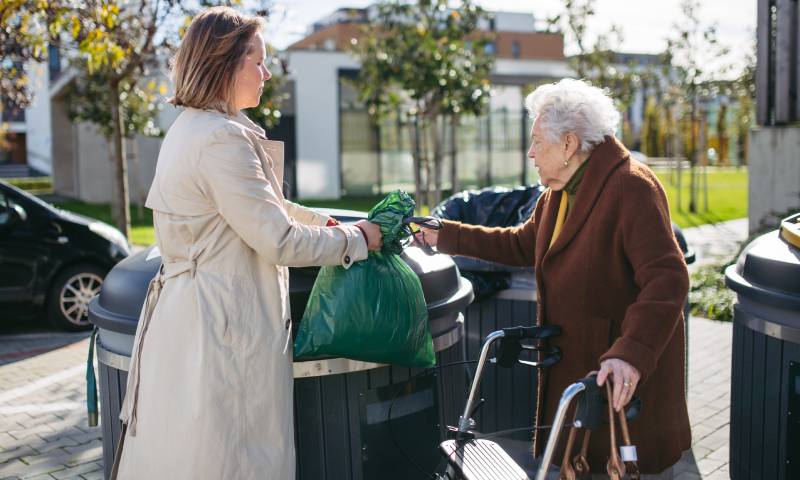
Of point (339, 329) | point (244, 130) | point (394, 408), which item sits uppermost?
point (244, 130)

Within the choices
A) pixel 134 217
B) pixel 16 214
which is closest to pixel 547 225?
pixel 16 214

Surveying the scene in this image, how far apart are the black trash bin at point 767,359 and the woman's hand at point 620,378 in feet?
3.60

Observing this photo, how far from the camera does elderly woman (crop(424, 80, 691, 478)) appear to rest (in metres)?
2.53

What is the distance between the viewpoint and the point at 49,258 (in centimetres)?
803

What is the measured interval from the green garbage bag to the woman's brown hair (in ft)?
2.21

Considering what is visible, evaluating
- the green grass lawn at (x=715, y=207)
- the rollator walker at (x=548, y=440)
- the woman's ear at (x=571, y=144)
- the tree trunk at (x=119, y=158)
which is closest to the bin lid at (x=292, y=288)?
the rollator walker at (x=548, y=440)

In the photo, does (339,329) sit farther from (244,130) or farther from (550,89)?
(550,89)

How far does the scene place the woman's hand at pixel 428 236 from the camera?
11.0 ft

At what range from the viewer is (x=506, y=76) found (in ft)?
90.9

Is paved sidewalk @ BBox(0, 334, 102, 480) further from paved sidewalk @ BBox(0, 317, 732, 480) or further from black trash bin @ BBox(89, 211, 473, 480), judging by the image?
black trash bin @ BBox(89, 211, 473, 480)

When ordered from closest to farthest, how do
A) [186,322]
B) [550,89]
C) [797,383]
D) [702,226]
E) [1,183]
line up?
[186,322] < [550,89] < [797,383] < [1,183] < [702,226]

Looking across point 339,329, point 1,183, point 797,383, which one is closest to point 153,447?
point 339,329

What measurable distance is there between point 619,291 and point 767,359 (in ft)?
3.43

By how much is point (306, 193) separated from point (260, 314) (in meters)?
25.1
